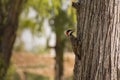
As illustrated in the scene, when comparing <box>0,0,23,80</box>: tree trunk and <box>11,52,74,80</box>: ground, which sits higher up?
<box>0,0,23,80</box>: tree trunk

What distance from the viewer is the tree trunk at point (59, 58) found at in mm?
13500

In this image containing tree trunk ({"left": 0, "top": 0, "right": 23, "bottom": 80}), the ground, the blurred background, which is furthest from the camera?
the ground

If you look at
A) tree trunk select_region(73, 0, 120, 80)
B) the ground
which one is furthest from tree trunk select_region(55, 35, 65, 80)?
tree trunk select_region(73, 0, 120, 80)

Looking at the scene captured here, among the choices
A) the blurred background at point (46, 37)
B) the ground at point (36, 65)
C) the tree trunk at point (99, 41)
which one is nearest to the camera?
the tree trunk at point (99, 41)

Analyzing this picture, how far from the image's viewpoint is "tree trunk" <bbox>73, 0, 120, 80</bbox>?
14.6ft

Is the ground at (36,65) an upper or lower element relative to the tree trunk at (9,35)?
lower

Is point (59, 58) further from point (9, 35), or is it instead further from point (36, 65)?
point (9, 35)

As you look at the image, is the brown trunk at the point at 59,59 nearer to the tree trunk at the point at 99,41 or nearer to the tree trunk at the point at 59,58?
the tree trunk at the point at 59,58

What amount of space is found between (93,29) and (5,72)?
647 centimetres

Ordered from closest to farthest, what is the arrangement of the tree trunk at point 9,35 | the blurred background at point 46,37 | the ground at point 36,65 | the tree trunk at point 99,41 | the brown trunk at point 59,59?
the tree trunk at point 99,41 < the tree trunk at point 9,35 < the blurred background at point 46,37 < the brown trunk at point 59,59 < the ground at point 36,65

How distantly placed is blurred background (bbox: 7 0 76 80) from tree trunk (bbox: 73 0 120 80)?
18.1 ft

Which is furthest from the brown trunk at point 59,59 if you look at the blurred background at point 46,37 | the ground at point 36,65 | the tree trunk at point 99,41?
the tree trunk at point 99,41

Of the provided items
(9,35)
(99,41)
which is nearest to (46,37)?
(9,35)

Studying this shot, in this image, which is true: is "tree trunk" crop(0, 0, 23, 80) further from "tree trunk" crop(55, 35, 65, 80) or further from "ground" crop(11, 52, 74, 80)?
"ground" crop(11, 52, 74, 80)
